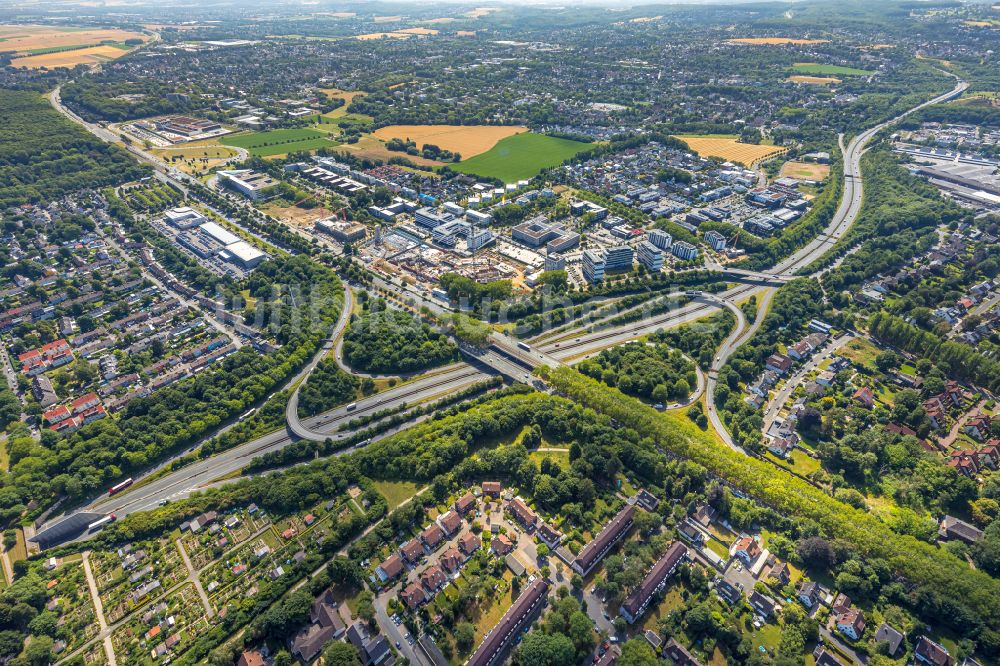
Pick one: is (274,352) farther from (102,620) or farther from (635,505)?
(635,505)

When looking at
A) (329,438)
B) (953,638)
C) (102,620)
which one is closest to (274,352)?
(329,438)

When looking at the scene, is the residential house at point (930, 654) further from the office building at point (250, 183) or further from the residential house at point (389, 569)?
the office building at point (250, 183)

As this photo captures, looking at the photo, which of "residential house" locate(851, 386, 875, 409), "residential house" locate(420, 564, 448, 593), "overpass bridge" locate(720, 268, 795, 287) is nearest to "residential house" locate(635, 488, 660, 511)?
"residential house" locate(420, 564, 448, 593)

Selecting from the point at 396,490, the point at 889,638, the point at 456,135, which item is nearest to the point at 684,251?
the point at 889,638

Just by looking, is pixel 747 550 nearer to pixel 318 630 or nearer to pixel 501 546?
pixel 501 546

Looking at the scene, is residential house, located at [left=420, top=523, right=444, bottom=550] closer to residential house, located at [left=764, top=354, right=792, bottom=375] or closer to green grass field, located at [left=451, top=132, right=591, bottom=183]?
residential house, located at [left=764, top=354, right=792, bottom=375]

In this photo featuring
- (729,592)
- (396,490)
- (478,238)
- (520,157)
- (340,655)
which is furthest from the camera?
(520,157)
